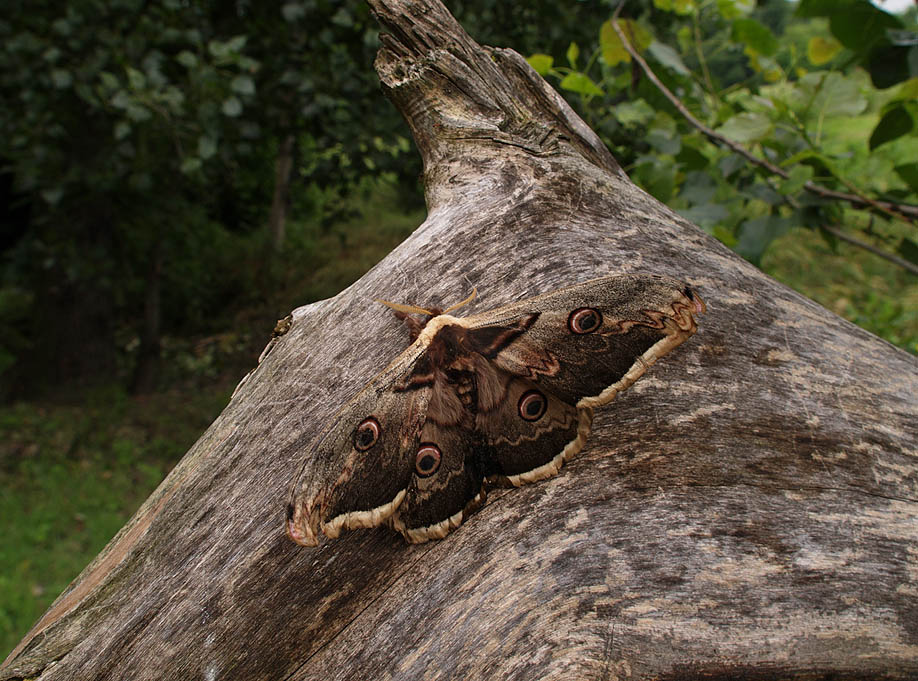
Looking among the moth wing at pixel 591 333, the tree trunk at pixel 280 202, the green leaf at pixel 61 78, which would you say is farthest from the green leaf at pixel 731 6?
the tree trunk at pixel 280 202

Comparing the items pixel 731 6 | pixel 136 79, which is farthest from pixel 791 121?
pixel 136 79

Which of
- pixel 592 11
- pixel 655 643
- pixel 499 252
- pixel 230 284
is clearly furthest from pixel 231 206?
pixel 655 643

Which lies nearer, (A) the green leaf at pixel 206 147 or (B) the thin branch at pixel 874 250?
(B) the thin branch at pixel 874 250

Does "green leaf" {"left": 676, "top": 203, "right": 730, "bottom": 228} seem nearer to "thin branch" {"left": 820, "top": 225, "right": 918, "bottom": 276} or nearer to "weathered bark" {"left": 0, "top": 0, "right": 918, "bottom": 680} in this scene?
"thin branch" {"left": 820, "top": 225, "right": 918, "bottom": 276}

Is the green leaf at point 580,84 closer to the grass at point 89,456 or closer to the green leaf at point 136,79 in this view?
the green leaf at point 136,79

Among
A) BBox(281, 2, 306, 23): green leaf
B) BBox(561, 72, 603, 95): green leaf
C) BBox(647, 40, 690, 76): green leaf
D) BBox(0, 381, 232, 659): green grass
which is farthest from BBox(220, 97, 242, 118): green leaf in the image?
BBox(0, 381, 232, 659): green grass

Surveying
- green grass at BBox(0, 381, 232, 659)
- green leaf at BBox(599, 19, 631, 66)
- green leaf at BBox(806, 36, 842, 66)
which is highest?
green leaf at BBox(806, 36, 842, 66)

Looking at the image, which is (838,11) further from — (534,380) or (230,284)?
(230,284)
